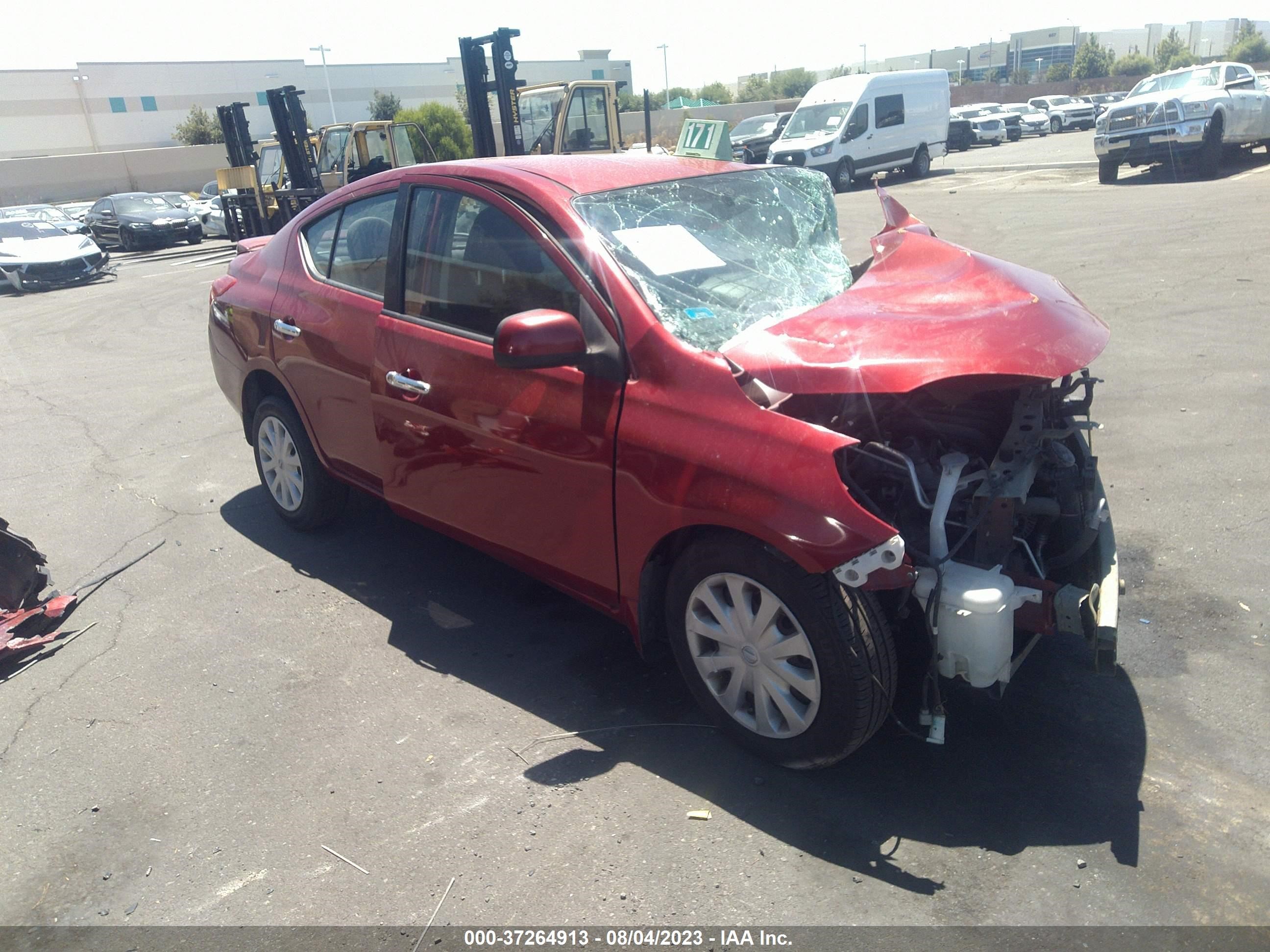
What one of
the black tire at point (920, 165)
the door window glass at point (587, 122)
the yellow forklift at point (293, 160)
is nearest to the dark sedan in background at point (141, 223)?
the yellow forklift at point (293, 160)

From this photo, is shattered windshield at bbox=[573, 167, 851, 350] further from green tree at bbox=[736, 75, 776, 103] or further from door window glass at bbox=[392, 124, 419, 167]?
green tree at bbox=[736, 75, 776, 103]

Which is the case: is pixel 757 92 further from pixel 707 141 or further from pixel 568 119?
pixel 707 141

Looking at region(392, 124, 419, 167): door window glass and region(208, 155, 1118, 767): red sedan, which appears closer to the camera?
region(208, 155, 1118, 767): red sedan

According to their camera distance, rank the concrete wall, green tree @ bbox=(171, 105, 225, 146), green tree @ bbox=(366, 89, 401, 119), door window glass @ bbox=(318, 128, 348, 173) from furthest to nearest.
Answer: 1. green tree @ bbox=(171, 105, 225, 146)
2. green tree @ bbox=(366, 89, 401, 119)
3. the concrete wall
4. door window glass @ bbox=(318, 128, 348, 173)

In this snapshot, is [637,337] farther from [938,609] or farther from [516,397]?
[938,609]

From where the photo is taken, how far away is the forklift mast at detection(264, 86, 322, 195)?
16.6 m

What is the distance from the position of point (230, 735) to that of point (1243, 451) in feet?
17.1

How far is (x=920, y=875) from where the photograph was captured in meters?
2.69

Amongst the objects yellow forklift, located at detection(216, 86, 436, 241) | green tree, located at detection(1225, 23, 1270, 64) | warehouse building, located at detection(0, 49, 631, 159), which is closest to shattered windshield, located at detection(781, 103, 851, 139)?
yellow forklift, located at detection(216, 86, 436, 241)

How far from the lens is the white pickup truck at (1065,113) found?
44.2 metres

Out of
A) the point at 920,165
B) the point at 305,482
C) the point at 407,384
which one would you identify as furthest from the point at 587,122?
the point at 407,384

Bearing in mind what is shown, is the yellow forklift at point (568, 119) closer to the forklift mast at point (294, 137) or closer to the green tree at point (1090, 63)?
the forklift mast at point (294, 137)

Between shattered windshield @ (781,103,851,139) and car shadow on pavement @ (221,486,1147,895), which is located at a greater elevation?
shattered windshield @ (781,103,851,139)

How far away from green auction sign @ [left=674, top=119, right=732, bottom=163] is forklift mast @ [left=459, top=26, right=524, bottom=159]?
661cm
